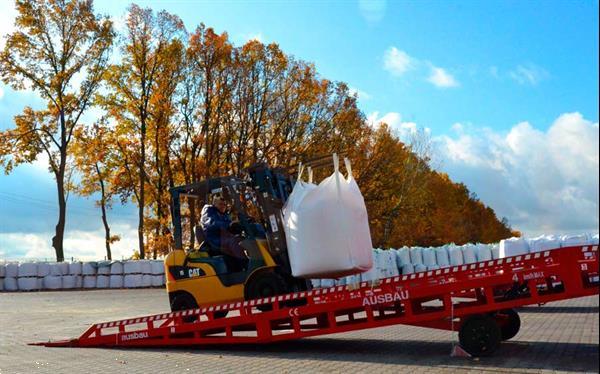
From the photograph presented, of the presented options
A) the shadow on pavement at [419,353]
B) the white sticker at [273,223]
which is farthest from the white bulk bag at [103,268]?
the white sticker at [273,223]

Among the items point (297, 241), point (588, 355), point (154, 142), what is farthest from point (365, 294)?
point (154, 142)

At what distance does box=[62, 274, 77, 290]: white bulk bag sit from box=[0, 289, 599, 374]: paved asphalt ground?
1545 cm

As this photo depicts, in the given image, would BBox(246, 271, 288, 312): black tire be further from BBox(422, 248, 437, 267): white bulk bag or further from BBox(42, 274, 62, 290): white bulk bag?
BBox(42, 274, 62, 290): white bulk bag

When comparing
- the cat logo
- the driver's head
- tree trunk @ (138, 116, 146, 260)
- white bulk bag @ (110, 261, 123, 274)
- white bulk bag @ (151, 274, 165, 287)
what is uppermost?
tree trunk @ (138, 116, 146, 260)

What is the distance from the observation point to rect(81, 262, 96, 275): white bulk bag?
2973 cm

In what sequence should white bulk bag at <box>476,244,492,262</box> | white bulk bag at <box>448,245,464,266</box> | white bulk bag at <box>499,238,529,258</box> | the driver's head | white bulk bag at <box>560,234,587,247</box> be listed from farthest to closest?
white bulk bag at <box>448,245,464,266</box> → white bulk bag at <box>476,244,492,262</box> → white bulk bag at <box>560,234,587,247</box> → white bulk bag at <box>499,238,529,258</box> → the driver's head

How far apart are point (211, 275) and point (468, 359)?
4612 millimetres

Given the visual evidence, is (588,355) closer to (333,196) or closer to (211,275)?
(333,196)

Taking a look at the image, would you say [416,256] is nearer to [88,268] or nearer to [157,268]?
[157,268]

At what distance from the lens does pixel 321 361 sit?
8.94m

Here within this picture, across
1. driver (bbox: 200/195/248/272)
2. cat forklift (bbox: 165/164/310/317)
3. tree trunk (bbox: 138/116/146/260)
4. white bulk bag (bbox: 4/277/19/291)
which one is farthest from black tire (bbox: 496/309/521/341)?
tree trunk (bbox: 138/116/146/260)

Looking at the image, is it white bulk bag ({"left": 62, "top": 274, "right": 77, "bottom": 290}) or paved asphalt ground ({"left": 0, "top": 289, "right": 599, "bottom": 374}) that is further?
white bulk bag ({"left": 62, "top": 274, "right": 77, "bottom": 290})

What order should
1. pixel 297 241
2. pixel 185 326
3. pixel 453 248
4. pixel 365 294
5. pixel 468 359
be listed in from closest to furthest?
pixel 468 359 < pixel 365 294 < pixel 297 241 < pixel 185 326 < pixel 453 248

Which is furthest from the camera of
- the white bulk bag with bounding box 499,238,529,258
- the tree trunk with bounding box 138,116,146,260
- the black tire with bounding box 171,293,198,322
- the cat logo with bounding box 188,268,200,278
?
the tree trunk with bounding box 138,116,146,260
